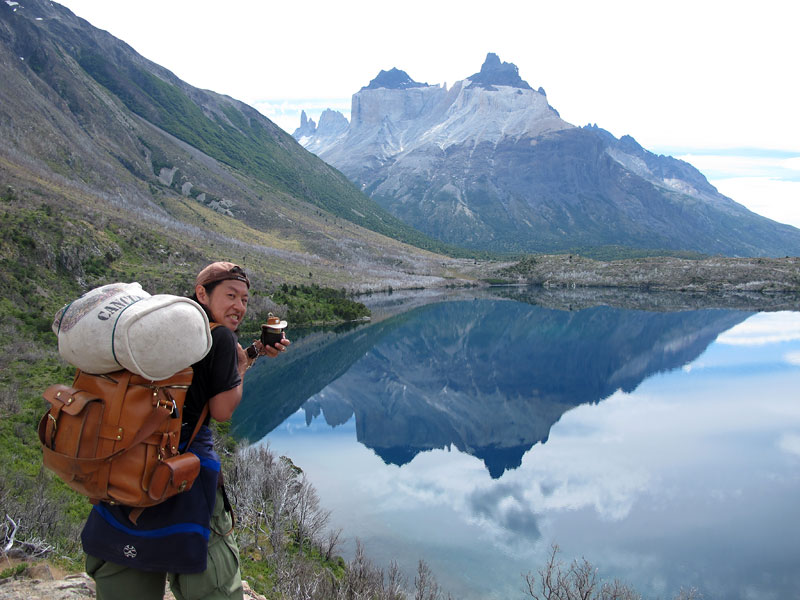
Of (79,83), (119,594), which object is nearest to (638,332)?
(119,594)

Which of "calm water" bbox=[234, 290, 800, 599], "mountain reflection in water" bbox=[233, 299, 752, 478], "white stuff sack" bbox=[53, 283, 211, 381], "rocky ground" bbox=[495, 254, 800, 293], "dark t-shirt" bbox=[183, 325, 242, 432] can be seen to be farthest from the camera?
"rocky ground" bbox=[495, 254, 800, 293]

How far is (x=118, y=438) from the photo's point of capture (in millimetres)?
3408

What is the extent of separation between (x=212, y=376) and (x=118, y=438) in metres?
0.72

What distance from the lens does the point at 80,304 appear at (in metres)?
3.51

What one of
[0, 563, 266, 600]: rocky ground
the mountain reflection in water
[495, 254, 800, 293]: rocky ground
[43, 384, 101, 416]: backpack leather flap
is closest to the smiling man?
[43, 384, 101, 416]: backpack leather flap

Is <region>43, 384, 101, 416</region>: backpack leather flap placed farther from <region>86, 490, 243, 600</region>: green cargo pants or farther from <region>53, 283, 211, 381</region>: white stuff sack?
<region>86, 490, 243, 600</region>: green cargo pants

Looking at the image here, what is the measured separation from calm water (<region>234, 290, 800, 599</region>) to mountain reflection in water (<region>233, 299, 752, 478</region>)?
0.78ft

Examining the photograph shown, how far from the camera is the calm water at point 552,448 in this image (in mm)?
19047

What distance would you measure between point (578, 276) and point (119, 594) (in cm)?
12882

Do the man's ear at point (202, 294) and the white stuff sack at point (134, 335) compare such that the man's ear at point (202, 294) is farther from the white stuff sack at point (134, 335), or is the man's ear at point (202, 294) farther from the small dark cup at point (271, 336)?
the white stuff sack at point (134, 335)

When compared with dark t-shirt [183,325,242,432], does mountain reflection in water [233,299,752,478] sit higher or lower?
lower

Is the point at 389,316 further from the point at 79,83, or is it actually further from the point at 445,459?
the point at 79,83

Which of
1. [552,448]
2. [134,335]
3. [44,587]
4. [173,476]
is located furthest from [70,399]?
[552,448]

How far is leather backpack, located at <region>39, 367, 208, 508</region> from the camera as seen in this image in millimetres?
3416
